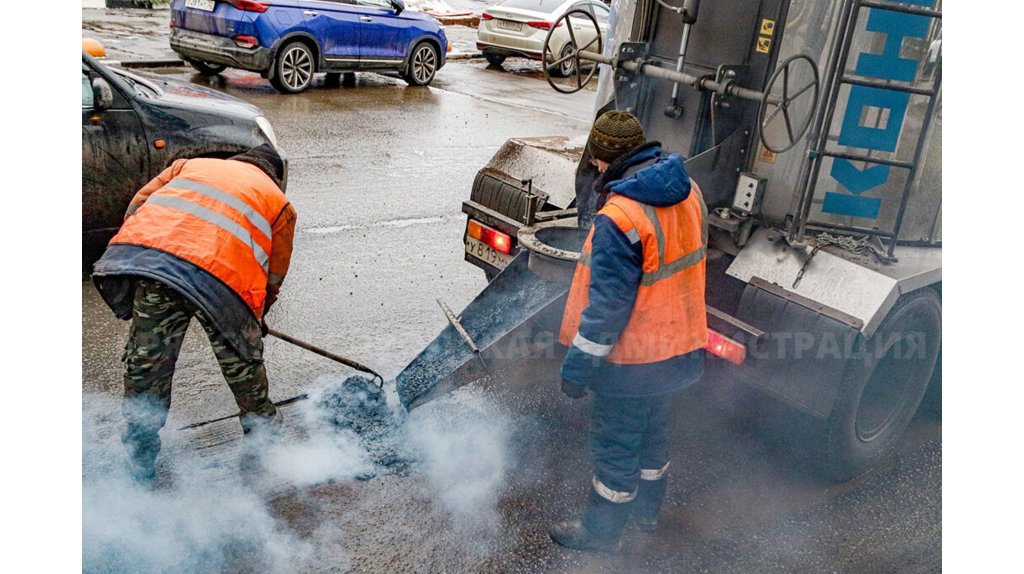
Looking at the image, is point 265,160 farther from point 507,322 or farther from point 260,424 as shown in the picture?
point 507,322

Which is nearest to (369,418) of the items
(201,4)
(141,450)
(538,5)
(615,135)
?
(141,450)

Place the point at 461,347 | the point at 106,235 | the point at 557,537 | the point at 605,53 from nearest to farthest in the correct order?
the point at 557,537 < the point at 461,347 < the point at 605,53 < the point at 106,235

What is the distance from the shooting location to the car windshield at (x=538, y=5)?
1591cm

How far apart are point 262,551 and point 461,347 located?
52.6 inches

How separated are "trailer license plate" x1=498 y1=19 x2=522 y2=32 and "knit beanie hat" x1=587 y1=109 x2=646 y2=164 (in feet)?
43.6

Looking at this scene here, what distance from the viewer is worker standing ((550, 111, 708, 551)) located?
3016 mm

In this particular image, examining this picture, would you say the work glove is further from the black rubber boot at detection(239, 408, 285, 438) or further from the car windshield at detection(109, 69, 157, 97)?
the car windshield at detection(109, 69, 157, 97)

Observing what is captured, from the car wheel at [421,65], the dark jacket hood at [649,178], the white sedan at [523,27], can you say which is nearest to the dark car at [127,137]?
the dark jacket hood at [649,178]

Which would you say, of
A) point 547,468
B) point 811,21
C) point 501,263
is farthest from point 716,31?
point 547,468

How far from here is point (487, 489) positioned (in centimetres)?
382

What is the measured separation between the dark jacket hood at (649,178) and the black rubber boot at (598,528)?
128 cm

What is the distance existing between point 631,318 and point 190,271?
67.8 inches

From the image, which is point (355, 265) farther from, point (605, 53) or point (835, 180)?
point (835, 180)

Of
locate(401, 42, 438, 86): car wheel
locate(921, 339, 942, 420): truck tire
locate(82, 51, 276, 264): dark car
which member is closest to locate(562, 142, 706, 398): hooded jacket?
locate(921, 339, 942, 420): truck tire
